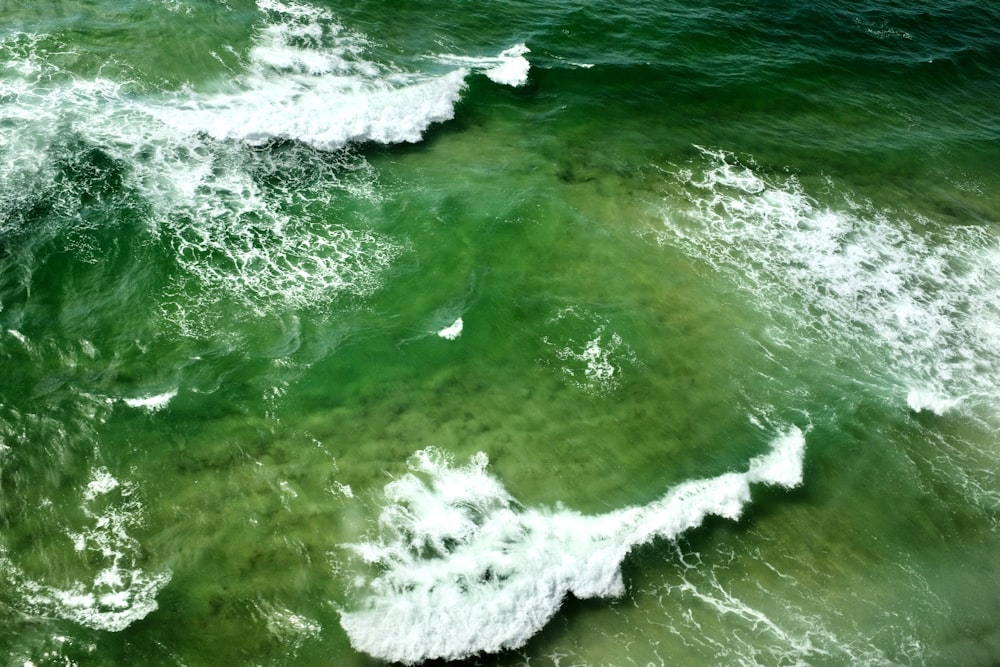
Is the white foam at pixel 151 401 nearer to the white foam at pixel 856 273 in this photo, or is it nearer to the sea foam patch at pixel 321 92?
the sea foam patch at pixel 321 92

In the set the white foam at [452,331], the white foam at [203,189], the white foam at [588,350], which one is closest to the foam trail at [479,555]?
the white foam at [588,350]

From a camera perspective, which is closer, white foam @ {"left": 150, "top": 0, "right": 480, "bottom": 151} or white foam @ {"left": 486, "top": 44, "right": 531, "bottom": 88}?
white foam @ {"left": 150, "top": 0, "right": 480, "bottom": 151}

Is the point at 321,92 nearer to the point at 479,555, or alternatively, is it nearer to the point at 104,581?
the point at 104,581

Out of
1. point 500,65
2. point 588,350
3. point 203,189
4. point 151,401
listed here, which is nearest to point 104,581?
point 151,401

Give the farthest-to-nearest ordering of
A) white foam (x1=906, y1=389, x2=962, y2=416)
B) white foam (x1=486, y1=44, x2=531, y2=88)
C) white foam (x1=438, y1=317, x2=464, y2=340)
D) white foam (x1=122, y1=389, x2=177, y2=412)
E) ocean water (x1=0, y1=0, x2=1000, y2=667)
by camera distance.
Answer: white foam (x1=486, y1=44, x2=531, y2=88) < white foam (x1=906, y1=389, x2=962, y2=416) < white foam (x1=438, y1=317, x2=464, y2=340) < white foam (x1=122, y1=389, x2=177, y2=412) < ocean water (x1=0, y1=0, x2=1000, y2=667)

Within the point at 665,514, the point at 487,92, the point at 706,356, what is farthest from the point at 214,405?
the point at 487,92

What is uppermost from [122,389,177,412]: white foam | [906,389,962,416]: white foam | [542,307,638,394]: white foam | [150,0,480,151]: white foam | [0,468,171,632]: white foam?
[150,0,480,151]: white foam

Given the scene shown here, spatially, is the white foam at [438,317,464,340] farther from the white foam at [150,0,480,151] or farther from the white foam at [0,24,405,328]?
the white foam at [150,0,480,151]

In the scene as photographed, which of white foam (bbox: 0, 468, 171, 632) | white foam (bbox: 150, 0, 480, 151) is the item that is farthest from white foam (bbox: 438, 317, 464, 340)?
white foam (bbox: 0, 468, 171, 632)
